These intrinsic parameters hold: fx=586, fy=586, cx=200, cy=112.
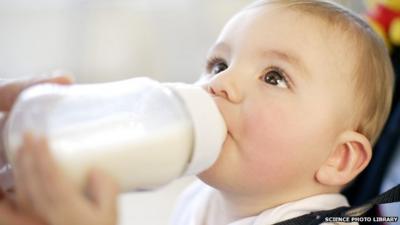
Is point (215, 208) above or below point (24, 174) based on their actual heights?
below

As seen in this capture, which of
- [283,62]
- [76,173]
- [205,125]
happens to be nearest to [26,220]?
[76,173]

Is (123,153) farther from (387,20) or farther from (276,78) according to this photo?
(387,20)

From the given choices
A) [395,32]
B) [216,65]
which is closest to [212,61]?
[216,65]

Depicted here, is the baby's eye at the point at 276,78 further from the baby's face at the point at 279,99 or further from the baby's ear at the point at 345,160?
the baby's ear at the point at 345,160

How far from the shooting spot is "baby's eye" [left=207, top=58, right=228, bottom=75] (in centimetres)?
80

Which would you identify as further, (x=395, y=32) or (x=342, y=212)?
(x=395, y=32)

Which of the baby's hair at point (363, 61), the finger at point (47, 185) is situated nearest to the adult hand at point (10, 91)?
the finger at point (47, 185)

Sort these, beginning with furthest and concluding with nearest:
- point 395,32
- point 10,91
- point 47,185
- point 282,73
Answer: point 395,32, point 282,73, point 10,91, point 47,185

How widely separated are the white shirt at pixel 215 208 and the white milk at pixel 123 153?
0.77 feet

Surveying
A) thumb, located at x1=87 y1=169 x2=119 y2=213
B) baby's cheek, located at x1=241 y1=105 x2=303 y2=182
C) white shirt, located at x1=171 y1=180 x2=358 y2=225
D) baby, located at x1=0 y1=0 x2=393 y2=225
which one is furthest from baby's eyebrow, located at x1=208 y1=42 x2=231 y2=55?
thumb, located at x1=87 y1=169 x2=119 y2=213

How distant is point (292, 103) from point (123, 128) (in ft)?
0.88

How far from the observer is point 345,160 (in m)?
0.80

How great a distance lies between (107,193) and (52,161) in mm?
55

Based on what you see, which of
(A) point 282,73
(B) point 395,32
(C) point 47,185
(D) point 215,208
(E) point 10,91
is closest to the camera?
(C) point 47,185
